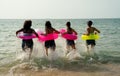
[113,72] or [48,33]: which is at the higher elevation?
[48,33]

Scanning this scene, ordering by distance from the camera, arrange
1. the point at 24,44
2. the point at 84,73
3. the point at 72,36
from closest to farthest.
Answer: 1. the point at 84,73
2. the point at 24,44
3. the point at 72,36

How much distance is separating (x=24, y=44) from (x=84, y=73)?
2.75m

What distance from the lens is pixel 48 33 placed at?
453 inches

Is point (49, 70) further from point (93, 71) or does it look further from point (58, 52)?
point (58, 52)

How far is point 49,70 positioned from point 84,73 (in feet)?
4.27

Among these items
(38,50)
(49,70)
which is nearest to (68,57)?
(38,50)

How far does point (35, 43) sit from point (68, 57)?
159 centimetres

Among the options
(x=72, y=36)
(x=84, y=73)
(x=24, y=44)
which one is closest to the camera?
(x=84, y=73)

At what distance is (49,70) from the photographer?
408 inches

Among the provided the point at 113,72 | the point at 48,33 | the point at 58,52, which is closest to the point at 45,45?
the point at 48,33

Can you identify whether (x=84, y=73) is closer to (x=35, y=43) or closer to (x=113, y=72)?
(x=113, y=72)

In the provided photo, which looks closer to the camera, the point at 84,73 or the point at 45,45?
the point at 84,73

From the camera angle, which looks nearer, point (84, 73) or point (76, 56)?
point (84, 73)

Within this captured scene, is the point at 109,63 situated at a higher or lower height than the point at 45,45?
lower
